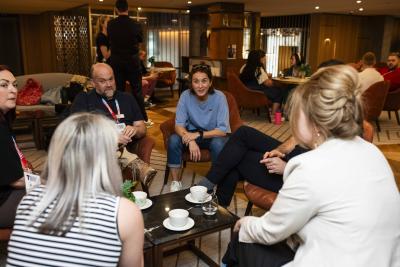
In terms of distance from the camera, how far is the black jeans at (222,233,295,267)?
138 cm

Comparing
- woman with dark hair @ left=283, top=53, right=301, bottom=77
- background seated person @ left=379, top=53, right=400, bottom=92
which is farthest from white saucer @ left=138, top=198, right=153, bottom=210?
woman with dark hair @ left=283, top=53, right=301, bottom=77

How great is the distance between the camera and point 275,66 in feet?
44.6

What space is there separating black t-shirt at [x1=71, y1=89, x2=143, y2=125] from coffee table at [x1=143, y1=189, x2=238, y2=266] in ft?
3.35

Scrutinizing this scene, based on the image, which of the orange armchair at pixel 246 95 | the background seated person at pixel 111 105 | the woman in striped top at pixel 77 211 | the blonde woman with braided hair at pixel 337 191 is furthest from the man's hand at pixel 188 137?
the orange armchair at pixel 246 95

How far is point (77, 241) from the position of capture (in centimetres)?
100

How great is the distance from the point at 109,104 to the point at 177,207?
4.18ft

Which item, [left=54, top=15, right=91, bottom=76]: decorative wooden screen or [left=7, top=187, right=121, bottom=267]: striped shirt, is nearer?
[left=7, top=187, right=121, bottom=267]: striped shirt

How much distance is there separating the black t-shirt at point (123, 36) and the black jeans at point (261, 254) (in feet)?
11.8

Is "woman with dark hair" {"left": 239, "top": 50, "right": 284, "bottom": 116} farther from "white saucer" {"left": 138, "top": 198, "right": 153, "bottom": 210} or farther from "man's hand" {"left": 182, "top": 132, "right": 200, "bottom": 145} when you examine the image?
"white saucer" {"left": 138, "top": 198, "right": 153, "bottom": 210}

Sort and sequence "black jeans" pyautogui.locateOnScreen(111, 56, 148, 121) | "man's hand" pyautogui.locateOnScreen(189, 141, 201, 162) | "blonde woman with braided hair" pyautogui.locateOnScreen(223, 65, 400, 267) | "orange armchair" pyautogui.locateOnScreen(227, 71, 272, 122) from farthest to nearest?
"orange armchair" pyautogui.locateOnScreen(227, 71, 272, 122)
"black jeans" pyautogui.locateOnScreen(111, 56, 148, 121)
"man's hand" pyautogui.locateOnScreen(189, 141, 201, 162)
"blonde woman with braided hair" pyautogui.locateOnScreen(223, 65, 400, 267)

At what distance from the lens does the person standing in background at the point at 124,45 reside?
450 cm

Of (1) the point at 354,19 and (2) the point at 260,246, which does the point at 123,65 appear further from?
(1) the point at 354,19

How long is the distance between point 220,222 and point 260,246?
1.53 feet

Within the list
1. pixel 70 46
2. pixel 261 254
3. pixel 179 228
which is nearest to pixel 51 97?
pixel 179 228
